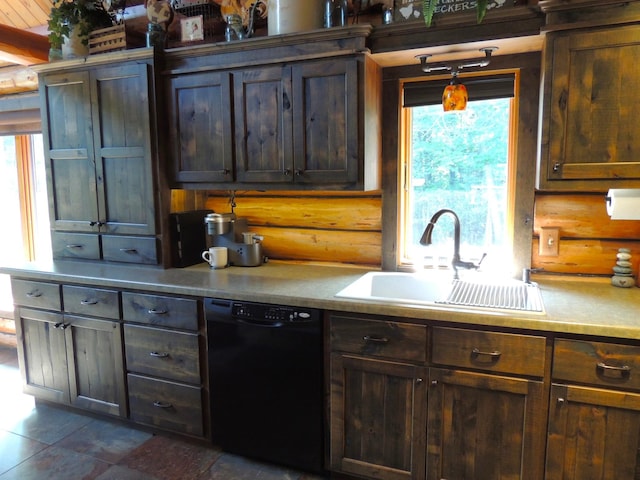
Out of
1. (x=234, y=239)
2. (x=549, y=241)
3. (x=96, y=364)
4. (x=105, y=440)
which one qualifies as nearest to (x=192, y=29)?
(x=234, y=239)

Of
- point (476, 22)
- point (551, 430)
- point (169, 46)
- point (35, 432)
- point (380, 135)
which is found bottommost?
point (35, 432)

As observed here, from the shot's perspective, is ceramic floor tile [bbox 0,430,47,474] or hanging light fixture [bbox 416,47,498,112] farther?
ceramic floor tile [bbox 0,430,47,474]

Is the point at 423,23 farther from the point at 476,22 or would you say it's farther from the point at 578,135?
the point at 578,135

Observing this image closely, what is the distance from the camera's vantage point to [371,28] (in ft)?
7.02

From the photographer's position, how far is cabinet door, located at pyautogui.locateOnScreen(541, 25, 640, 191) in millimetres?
1841

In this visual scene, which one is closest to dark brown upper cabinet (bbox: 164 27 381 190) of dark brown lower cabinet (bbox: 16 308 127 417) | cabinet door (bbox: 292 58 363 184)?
cabinet door (bbox: 292 58 363 184)

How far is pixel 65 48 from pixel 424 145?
7.13 ft

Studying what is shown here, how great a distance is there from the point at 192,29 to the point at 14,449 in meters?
2.45

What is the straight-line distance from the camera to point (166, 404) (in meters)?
2.46

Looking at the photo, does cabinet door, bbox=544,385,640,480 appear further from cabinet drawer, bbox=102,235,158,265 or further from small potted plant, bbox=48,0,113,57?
small potted plant, bbox=48,0,113,57

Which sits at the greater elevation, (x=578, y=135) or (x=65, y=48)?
(x=65, y=48)

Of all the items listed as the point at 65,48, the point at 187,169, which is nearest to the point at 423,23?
the point at 187,169

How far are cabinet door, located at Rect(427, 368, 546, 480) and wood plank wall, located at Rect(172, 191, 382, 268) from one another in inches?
36.2

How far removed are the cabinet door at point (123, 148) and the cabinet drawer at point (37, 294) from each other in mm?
465
